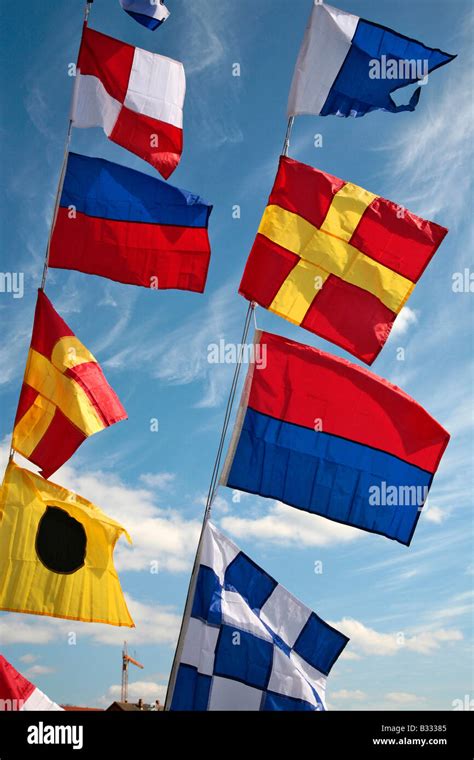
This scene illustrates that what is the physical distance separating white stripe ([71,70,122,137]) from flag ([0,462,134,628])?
674 cm

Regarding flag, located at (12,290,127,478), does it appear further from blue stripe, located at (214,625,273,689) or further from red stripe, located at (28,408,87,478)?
blue stripe, located at (214,625,273,689)

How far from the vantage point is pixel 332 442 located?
48.9 ft

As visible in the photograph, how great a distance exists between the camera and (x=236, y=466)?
14398 mm

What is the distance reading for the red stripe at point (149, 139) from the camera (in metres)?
16.0

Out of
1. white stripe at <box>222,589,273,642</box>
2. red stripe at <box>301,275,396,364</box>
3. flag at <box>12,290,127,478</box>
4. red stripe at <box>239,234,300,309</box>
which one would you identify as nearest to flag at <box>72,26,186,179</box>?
red stripe at <box>239,234,300,309</box>

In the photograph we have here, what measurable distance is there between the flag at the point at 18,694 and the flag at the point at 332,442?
4.43 meters

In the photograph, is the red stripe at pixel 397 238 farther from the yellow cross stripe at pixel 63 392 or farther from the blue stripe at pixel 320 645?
the blue stripe at pixel 320 645

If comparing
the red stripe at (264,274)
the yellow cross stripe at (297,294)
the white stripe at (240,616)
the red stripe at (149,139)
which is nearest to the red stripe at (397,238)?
the yellow cross stripe at (297,294)

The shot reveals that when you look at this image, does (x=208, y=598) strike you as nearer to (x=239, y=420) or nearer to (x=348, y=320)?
(x=239, y=420)

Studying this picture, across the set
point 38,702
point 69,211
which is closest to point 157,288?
point 69,211

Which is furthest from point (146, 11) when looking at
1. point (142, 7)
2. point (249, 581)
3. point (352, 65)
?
point (249, 581)
